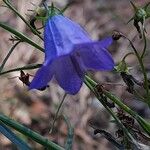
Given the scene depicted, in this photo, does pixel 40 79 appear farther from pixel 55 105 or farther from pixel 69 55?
pixel 55 105

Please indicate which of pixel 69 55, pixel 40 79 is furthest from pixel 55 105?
pixel 40 79

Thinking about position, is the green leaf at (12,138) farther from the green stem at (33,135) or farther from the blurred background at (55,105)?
the blurred background at (55,105)

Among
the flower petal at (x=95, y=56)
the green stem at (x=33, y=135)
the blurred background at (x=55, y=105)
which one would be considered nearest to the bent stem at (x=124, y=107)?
the flower petal at (x=95, y=56)

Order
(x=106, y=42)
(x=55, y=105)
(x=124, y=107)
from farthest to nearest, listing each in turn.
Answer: (x=55, y=105)
(x=124, y=107)
(x=106, y=42)

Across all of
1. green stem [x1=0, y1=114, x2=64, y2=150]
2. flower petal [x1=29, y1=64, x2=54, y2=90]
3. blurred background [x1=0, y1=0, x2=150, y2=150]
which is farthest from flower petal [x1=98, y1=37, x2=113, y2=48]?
blurred background [x1=0, y1=0, x2=150, y2=150]

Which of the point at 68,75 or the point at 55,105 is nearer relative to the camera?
the point at 68,75

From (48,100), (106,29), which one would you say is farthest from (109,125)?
(106,29)
